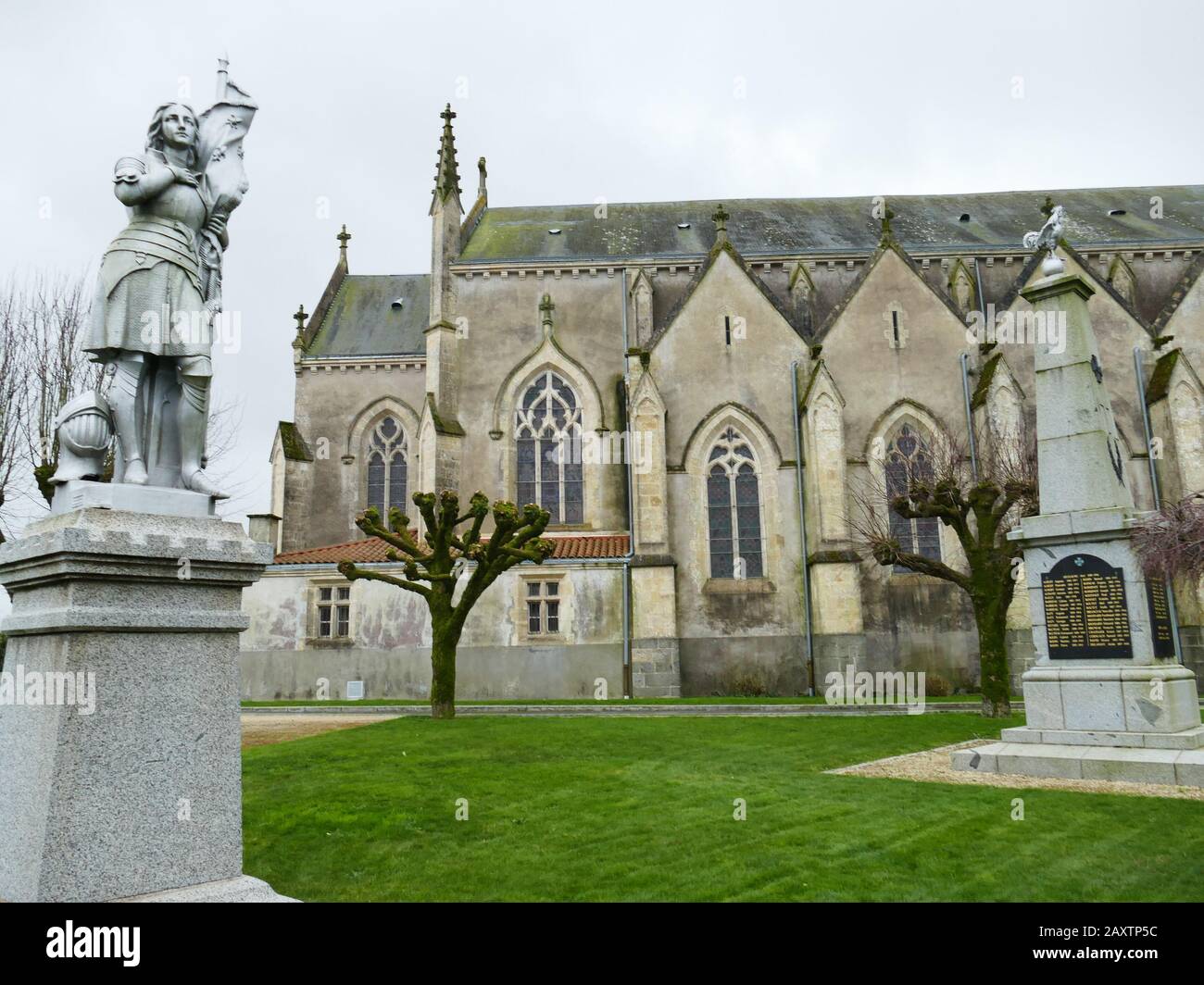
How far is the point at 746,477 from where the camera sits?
973 inches

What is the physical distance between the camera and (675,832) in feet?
20.6

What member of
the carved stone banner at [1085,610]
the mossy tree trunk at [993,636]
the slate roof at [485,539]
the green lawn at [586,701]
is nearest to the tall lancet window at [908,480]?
the green lawn at [586,701]

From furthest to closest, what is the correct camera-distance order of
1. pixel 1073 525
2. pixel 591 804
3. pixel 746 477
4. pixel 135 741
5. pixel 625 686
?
1. pixel 746 477
2. pixel 625 686
3. pixel 1073 525
4. pixel 591 804
5. pixel 135 741

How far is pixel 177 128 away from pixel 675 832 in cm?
568

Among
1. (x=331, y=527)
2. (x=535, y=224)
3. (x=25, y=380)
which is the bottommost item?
(x=331, y=527)

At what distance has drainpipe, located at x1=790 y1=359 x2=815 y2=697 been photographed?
23.0 meters

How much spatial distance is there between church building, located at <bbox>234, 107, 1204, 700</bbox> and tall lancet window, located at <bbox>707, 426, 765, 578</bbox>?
6cm

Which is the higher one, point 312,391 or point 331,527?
point 312,391

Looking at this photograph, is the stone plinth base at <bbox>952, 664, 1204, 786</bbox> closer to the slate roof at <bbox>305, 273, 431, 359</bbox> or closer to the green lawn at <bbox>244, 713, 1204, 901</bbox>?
the green lawn at <bbox>244, 713, 1204, 901</bbox>

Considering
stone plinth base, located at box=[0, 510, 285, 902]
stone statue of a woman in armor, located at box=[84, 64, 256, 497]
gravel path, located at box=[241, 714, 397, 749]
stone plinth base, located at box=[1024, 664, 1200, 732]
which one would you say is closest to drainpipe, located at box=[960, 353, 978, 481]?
stone plinth base, located at box=[1024, 664, 1200, 732]

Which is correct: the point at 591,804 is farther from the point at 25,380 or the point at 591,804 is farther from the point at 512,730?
the point at 25,380

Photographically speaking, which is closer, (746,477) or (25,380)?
(25,380)
